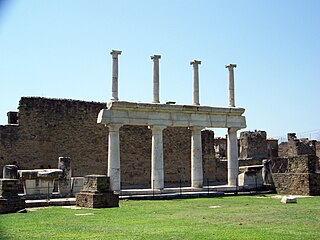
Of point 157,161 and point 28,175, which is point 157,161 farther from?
point 28,175

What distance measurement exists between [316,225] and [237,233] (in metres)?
2.28

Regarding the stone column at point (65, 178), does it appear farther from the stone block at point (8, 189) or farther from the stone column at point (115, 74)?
the stone block at point (8, 189)

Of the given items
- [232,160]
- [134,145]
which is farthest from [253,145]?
[232,160]

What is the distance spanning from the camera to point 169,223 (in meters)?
11.8

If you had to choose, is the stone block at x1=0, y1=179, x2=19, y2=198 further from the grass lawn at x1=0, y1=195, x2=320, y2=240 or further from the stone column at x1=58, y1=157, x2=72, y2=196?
the stone column at x1=58, y1=157, x2=72, y2=196

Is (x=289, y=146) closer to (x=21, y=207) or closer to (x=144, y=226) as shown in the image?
(x=21, y=207)

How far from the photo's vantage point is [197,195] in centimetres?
2202

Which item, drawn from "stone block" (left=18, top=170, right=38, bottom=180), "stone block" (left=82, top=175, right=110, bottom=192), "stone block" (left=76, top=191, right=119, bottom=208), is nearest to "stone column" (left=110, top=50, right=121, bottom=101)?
"stone block" (left=18, top=170, right=38, bottom=180)

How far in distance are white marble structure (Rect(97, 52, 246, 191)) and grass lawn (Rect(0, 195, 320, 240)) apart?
656 cm

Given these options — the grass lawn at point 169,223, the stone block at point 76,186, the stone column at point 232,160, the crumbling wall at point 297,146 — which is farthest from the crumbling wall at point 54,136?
the crumbling wall at point 297,146

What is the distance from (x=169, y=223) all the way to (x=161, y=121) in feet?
38.6

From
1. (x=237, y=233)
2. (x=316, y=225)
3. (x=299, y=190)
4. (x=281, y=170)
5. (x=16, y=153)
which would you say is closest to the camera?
(x=237, y=233)

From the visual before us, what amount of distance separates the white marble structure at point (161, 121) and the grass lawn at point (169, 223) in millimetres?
6556

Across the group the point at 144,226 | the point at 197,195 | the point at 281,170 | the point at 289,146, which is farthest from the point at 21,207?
the point at 289,146
